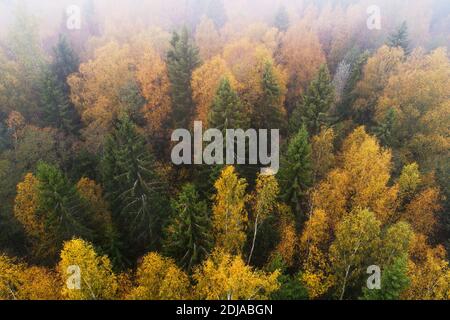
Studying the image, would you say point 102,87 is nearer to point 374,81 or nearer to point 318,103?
point 318,103

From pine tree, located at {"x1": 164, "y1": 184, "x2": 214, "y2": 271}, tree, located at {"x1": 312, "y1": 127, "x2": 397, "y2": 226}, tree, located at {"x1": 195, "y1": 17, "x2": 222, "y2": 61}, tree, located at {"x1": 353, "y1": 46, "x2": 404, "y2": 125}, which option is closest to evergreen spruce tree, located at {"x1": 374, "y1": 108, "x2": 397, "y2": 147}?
tree, located at {"x1": 312, "y1": 127, "x2": 397, "y2": 226}

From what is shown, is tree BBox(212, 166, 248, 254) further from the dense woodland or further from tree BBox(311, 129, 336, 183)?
tree BBox(311, 129, 336, 183)

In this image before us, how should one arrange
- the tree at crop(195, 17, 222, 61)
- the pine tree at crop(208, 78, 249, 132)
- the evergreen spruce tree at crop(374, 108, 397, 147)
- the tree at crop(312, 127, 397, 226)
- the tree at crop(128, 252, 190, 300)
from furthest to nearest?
the tree at crop(195, 17, 222, 61), the evergreen spruce tree at crop(374, 108, 397, 147), the pine tree at crop(208, 78, 249, 132), the tree at crop(312, 127, 397, 226), the tree at crop(128, 252, 190, 300)

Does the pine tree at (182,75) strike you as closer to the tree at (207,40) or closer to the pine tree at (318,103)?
the tree at (207,40)

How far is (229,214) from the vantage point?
31.5 metres

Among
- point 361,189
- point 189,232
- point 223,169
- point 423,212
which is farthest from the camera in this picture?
point 423,212

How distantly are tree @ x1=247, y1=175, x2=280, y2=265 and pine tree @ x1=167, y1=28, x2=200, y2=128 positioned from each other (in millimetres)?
16764

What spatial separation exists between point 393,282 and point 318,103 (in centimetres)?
2220

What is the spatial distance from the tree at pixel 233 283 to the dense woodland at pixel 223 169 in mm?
141

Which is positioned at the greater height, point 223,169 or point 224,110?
point 224,110

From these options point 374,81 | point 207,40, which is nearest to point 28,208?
point 207,40

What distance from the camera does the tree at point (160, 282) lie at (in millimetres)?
26131

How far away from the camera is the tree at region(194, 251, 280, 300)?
80.3 feet
